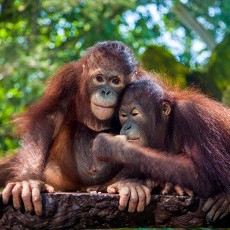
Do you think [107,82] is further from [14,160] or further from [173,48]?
[173,48]

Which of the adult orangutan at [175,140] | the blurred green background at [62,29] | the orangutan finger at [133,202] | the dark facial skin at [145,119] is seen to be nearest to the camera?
the orangutan finger at [133,202]

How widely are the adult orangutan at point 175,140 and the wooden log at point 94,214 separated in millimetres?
198

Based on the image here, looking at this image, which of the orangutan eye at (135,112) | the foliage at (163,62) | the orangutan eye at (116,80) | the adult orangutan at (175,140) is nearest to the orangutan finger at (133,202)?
the adult orangutan at (175,140)

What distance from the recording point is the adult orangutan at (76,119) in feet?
12.2

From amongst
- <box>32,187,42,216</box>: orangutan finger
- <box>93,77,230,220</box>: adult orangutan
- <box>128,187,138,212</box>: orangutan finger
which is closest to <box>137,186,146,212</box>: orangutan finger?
<box>128,187,138,212</box>: orangutan finger

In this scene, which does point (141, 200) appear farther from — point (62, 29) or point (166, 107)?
point (62, 29)

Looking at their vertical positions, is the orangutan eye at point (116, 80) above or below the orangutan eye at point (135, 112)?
above

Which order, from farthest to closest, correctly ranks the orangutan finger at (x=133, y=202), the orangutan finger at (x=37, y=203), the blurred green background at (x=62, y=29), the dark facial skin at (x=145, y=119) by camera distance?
the blurred green background at (x=62, y=29) → the dark facial skin at (x=145, y=119) → the orangutan finger at (x=133, y=202) → the orangutan finger at (x=37, y=203)

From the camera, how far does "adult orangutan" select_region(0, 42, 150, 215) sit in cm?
373

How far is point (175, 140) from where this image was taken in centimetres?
362

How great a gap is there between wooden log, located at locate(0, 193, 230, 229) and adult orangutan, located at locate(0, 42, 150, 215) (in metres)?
0.71

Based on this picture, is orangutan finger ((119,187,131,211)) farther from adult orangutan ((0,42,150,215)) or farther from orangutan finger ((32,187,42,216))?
adult orangutan ((0,42,150,215))

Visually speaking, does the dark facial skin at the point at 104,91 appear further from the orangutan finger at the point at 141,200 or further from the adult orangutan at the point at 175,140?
the orangutan finger at the point at 141,200

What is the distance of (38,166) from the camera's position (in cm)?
350
